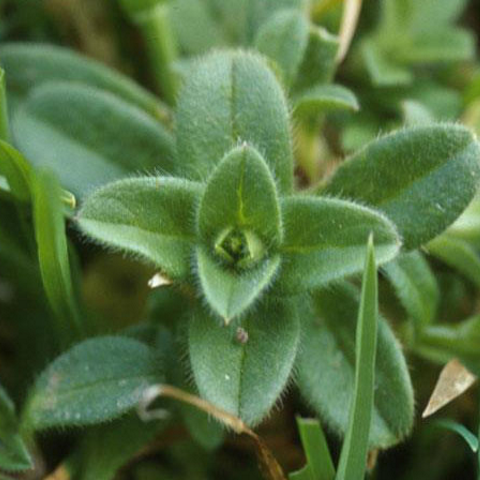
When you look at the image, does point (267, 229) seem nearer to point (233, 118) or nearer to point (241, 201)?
point (241, 201)

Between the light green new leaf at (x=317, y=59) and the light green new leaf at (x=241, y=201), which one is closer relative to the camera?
the light green new leaf at (x=241, y=201)

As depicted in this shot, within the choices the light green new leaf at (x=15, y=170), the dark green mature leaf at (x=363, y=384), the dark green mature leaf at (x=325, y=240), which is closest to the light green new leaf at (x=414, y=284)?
the dark green mature leaf at (x=325, y=240)

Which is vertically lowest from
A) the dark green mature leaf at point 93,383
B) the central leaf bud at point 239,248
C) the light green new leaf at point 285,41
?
the dark green mature leaf at point 93,383

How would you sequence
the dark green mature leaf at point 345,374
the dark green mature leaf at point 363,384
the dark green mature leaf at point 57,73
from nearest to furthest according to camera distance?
1. the dark green mature leaf at point 363,384
2. the dark green mature leaf at point 345,374
3. the dark green mature leaf at point 57,73

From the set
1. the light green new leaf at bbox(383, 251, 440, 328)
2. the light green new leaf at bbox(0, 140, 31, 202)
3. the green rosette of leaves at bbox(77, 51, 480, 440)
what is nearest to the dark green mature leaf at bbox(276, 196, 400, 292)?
the green rosette of leaves at bbox(77, 51, 480, 440)

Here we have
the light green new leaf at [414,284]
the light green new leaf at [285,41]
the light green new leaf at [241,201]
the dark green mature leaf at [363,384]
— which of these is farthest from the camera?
the light green new leaf at [285,41]

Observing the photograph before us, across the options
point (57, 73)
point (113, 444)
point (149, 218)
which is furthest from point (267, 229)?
point (57, 73)

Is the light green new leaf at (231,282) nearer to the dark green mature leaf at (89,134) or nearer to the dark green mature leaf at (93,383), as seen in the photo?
the dark green mature leaf at (93,383)

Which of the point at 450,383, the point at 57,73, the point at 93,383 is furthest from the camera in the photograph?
the point at 57,73
